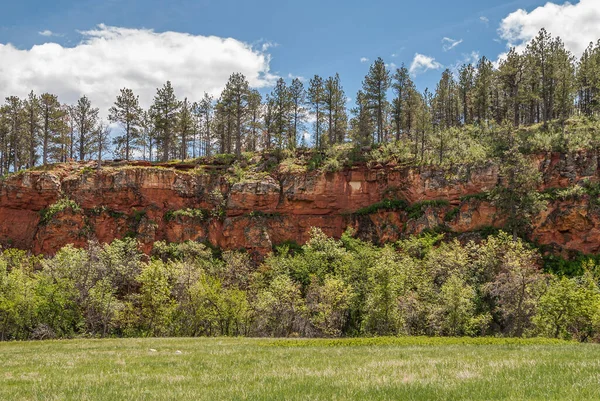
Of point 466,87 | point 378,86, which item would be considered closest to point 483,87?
point 466,87

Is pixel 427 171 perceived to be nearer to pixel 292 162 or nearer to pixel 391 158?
pixel 391 158

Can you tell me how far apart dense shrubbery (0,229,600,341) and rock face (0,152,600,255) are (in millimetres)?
12629

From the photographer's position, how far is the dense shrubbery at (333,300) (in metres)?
34.3

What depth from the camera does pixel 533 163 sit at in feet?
164

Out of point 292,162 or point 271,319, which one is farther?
point 292,162

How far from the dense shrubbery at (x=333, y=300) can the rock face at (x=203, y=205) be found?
12.6 m

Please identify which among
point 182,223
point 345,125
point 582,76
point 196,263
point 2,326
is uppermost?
point 582,76

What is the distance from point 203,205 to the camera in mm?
62156

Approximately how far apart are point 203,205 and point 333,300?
31.1 m

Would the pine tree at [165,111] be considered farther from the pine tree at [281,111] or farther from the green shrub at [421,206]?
the green shrub at [421,206]

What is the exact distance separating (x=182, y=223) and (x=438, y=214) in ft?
119

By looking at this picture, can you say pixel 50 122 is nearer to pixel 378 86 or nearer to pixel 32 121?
pixel 32 121

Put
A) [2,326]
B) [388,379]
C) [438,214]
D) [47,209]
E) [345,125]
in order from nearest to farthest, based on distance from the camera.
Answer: [388,379], [2,326], [438,214], [47,209], [345,125]

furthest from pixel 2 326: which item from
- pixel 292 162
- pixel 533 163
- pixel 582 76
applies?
pixel 582 76
